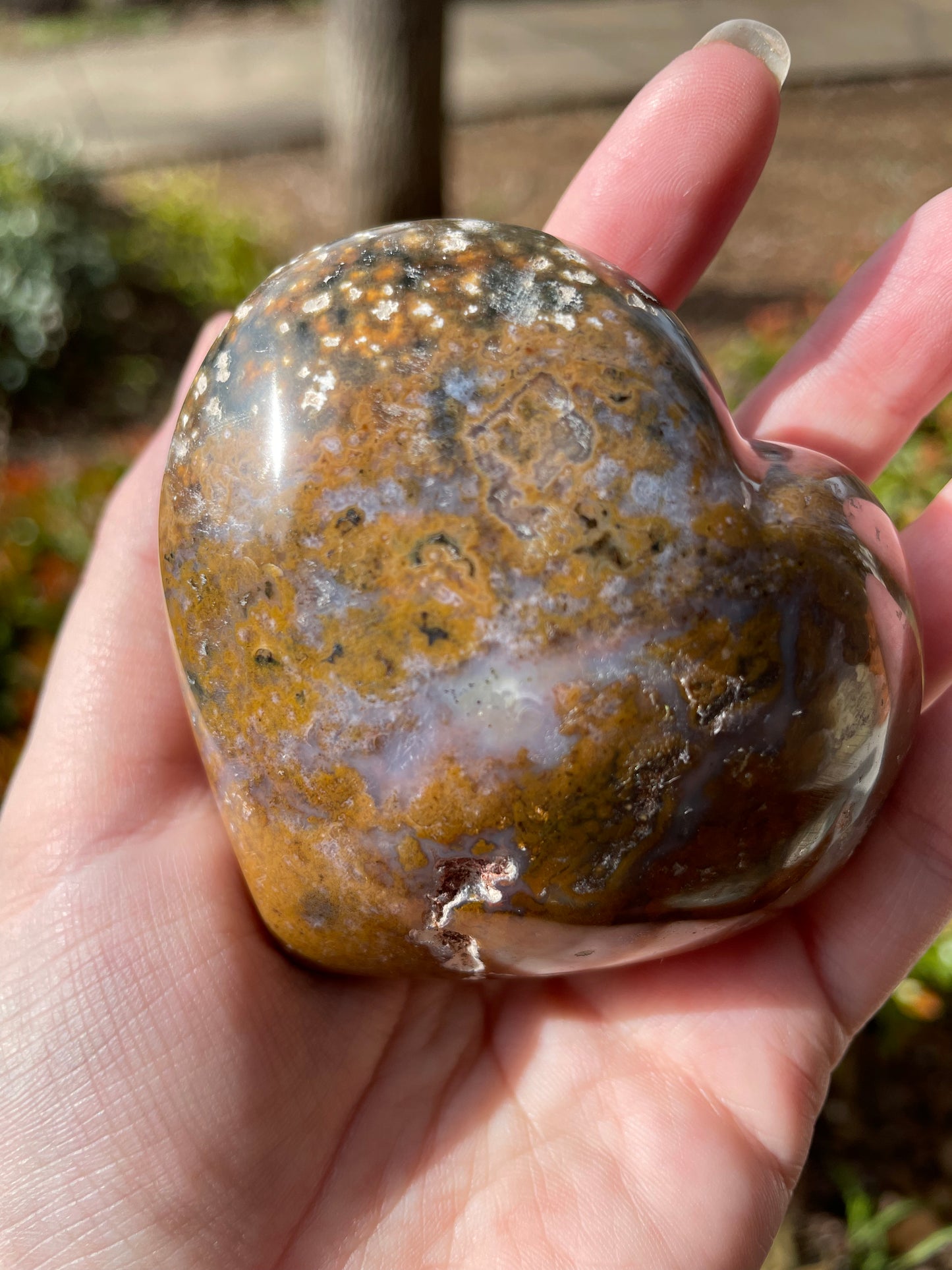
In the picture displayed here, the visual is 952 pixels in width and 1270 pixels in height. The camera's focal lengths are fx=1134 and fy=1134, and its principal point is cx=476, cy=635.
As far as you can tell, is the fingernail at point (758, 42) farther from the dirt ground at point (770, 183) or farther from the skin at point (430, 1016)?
the dirt ground at point (770, 183)

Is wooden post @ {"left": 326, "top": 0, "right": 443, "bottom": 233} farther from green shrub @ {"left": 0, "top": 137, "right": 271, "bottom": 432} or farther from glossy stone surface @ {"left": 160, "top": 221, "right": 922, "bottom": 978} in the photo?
glossy stone surface @ {"left": 160, "top": 221, "right": 922, "bottom": 978}

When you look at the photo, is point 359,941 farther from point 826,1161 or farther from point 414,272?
point 826,1161

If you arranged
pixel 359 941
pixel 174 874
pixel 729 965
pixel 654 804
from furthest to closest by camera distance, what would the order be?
pixel 729 965 → pixel 174 874 → pixel 359 941 → pixel 654 804

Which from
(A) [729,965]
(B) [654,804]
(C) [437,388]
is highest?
(C) [437,388]

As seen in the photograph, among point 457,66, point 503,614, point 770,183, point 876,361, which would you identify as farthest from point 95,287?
point 503,614

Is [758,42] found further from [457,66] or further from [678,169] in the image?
[457,66]

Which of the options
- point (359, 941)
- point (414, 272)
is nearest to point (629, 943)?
point (359, 941)
